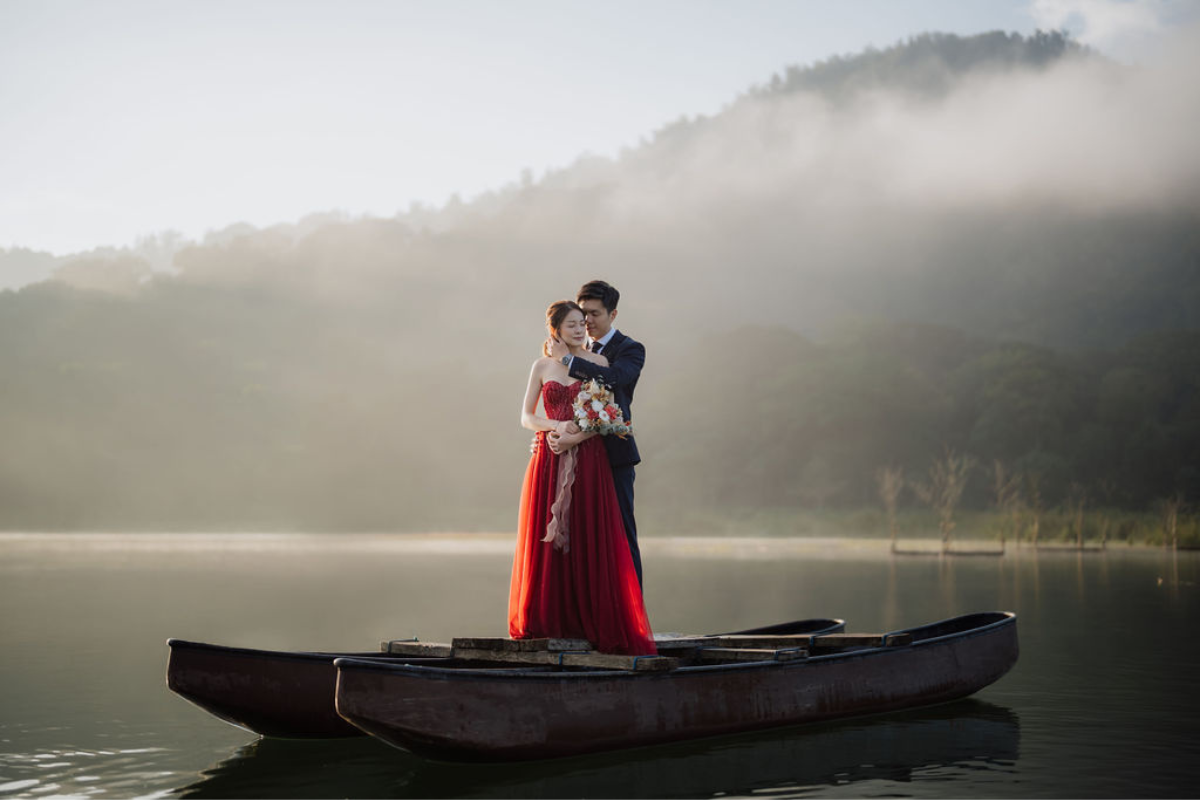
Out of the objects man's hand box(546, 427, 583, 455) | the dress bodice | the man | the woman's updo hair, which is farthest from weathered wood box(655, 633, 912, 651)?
the woman's updo hair

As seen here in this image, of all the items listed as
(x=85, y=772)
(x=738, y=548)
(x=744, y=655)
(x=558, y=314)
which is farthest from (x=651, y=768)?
(x=738, y=548)

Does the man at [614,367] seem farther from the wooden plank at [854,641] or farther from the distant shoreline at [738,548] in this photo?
the distant shoreline at [738,548]

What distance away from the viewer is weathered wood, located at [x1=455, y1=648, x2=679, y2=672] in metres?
6.77

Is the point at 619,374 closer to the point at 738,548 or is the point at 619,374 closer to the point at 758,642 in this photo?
the point at 758,642

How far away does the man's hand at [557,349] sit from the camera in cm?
753

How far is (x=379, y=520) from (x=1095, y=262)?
75162 millimetres

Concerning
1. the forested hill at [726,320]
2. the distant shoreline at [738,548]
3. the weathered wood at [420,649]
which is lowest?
the distant shoreline at [738,548]

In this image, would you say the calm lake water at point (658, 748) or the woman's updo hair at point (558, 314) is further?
the woman's updo hair at point (558, 314)

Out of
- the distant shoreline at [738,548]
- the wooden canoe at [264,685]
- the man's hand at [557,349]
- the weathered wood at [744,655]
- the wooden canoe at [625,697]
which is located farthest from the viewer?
the distant shoreline at [738,548]

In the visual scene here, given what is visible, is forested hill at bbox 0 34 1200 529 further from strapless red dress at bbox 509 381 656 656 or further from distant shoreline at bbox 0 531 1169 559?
strapless red dress at bbox 509 381 656 656

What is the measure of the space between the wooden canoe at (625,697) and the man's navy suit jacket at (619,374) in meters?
1.38

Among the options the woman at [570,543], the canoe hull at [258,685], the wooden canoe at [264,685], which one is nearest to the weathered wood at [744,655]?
the woman at [570,543]

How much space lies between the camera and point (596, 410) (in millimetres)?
7293

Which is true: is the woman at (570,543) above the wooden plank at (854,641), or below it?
above
